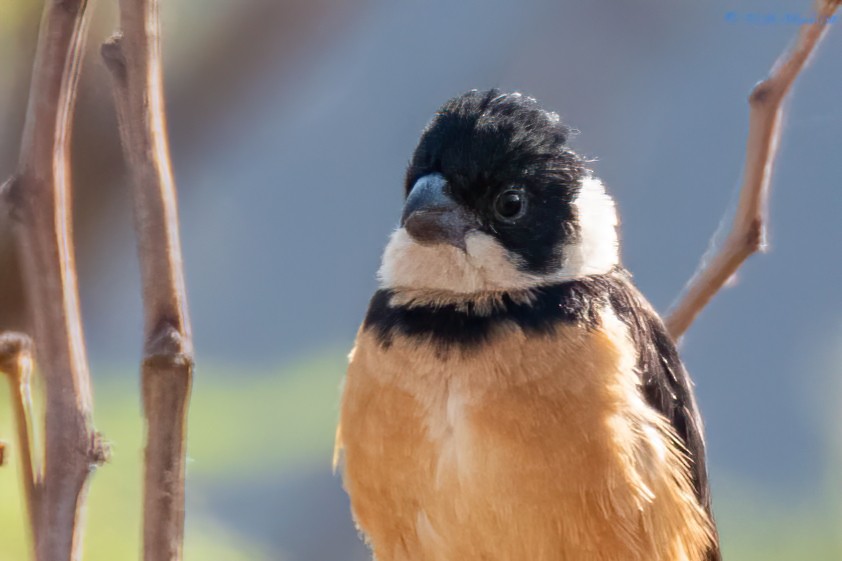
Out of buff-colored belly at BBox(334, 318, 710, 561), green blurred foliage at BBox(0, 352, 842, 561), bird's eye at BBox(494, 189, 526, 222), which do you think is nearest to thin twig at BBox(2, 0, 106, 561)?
buff-colored belly at BBox(334, 318, 710, 561)

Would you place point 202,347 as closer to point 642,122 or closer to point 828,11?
point 642,122

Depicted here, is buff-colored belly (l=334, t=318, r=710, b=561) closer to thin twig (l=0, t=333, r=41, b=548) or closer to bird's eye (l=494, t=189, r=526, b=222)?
bird's eye (l=494, t=189, r=526, b=222)

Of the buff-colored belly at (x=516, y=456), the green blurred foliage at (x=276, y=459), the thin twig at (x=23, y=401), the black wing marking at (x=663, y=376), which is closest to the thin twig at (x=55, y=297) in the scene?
the thin twig at (x=23, y=401)

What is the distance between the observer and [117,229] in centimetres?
206

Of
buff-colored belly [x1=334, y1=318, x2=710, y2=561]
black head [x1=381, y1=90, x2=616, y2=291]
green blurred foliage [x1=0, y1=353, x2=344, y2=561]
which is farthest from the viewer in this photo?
green blurred foliage [x1=0, y1=353, x2=344, y2=561]

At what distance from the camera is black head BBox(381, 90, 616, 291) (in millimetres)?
1551

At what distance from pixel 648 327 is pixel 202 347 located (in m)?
1.02

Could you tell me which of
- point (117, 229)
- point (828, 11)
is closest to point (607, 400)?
point (828, 11)

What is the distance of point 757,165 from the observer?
1.54 meters

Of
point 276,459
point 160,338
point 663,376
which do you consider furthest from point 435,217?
→ point 276,459

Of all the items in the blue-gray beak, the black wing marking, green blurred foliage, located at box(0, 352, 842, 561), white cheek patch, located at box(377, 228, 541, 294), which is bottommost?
green blurred foliage, located at box(0, 352, 842, 561)

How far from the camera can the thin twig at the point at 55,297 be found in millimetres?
1021

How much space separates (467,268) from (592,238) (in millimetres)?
243

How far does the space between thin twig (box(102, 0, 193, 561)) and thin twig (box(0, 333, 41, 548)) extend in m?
0.13
